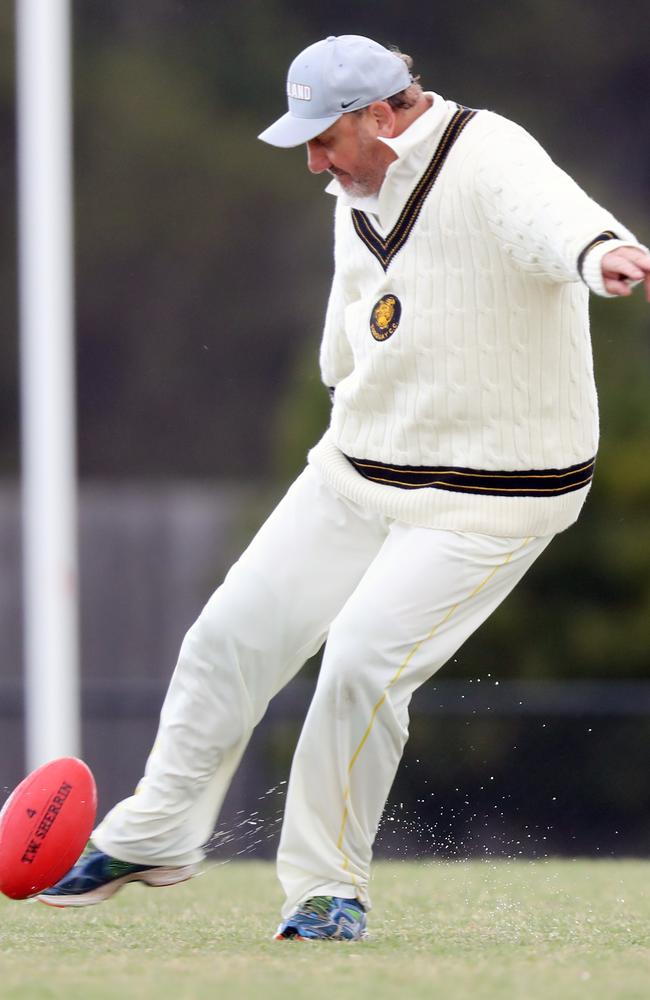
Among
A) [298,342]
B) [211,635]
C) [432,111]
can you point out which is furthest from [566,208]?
[298,342]

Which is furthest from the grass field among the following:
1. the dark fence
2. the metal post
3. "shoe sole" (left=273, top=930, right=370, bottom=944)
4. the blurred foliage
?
the blurred foliage

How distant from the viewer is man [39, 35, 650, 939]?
397 cm

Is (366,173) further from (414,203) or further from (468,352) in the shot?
(468,352)

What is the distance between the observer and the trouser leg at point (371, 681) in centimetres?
398

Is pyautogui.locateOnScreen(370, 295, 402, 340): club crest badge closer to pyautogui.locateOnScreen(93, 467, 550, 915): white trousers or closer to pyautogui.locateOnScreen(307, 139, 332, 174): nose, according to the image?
pyautogui.locateOnScreen(307, 139, 332, 174): nose

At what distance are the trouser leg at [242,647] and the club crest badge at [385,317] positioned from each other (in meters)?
0.41

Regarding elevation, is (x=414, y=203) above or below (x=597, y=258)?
above

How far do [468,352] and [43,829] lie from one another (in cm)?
140

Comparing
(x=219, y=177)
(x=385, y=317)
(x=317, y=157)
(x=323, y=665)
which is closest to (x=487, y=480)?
(x=385, y=317)

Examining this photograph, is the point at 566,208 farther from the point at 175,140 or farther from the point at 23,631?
the point at 175,140

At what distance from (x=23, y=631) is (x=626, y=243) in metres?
9.97

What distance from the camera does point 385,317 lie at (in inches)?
161

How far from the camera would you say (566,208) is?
3.68 metres

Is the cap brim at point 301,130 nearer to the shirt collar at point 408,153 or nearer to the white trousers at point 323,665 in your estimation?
the shirt collar at point 408,153
